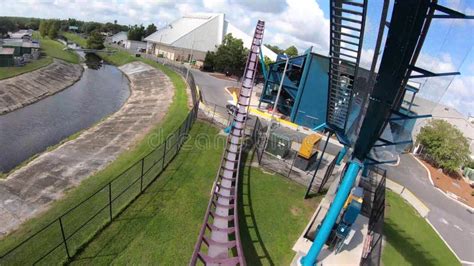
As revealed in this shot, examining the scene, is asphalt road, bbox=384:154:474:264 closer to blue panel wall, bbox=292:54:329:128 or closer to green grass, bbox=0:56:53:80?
blue panel wall, bbox=292:54:329:128

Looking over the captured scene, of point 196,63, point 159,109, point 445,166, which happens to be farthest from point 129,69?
point 445,166

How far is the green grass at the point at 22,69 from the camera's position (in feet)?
139

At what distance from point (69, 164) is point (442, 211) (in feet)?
89.6

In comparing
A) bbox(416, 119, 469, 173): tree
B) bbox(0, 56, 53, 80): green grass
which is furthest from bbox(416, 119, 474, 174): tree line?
bbox(0, 56, 53, 80): green grass

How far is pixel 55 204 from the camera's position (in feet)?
52.0

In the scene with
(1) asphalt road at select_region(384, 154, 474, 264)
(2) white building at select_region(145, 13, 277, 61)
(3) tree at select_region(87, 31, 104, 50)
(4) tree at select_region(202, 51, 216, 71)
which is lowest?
(1) asphalt road at select_region(384, 154, 474, 264)

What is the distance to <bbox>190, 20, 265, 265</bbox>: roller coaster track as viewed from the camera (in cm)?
1133

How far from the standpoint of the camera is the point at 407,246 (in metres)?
16.6

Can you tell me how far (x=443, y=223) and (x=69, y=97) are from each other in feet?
150

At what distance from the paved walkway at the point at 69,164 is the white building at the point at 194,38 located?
41028 mm

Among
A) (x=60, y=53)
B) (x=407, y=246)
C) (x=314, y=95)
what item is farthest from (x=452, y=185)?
(x=60, y=53)

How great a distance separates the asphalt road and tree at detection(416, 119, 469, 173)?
2.55 m

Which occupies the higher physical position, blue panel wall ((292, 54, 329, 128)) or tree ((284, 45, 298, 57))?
tree ((284, 45, 298, 57))

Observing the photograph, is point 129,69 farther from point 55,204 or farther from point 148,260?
point 148,260
